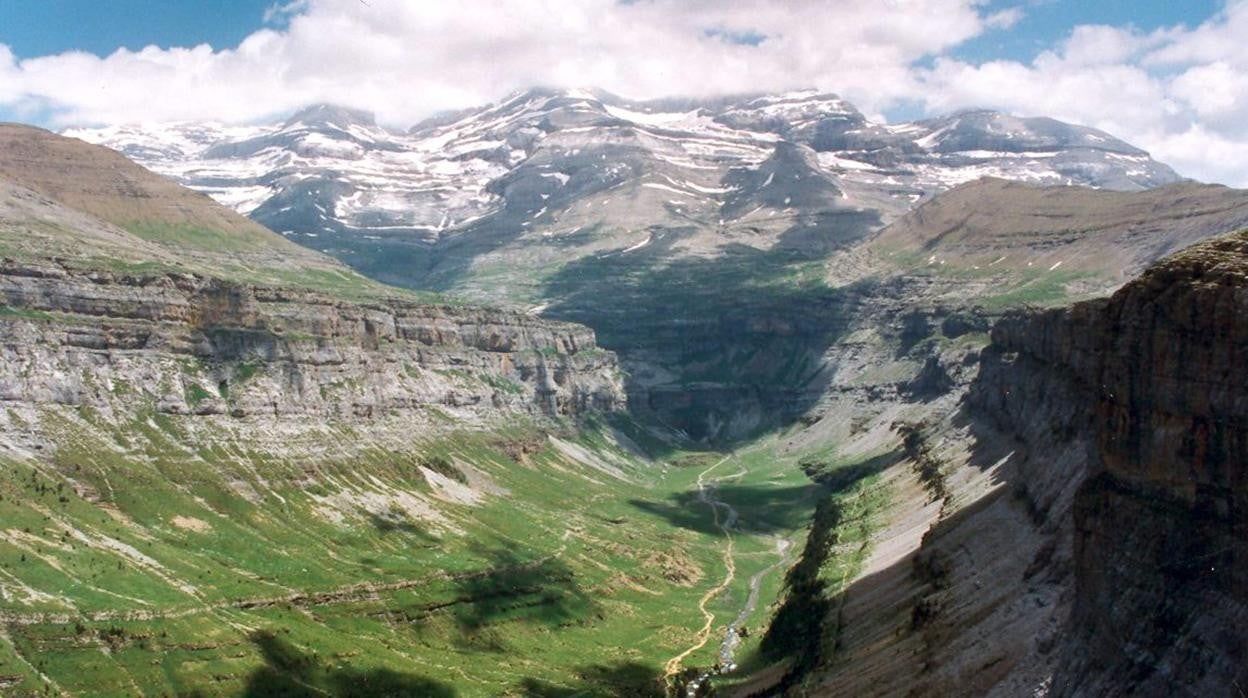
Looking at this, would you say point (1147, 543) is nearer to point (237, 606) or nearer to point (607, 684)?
point (607, 684)

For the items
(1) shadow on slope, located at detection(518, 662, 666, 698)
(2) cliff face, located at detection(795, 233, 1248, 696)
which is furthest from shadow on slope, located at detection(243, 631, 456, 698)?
(2) cliff face, located at detection(795, 233, 1248, 696)

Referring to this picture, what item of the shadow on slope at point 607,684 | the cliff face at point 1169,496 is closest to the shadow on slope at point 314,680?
the shadow on slope at point 607,684

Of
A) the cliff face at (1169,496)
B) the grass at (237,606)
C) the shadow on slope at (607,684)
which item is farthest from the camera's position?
the shadow on slope at (607,684)

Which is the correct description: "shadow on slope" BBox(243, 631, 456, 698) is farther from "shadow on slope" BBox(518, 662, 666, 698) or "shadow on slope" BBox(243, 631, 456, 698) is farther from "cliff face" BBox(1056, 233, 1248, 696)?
"cliff face" BBox(1056, 233, 1248, 696)

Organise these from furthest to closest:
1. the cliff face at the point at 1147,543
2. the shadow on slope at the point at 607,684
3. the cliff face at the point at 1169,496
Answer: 1. the shadow on slope at the point at 607,684
2. the cliff face at the point at 1147,543
3. the cliff face at the point at 1169,496

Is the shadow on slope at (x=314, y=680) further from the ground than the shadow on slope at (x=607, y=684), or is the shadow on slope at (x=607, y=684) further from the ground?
the shadow on slope at (x=314, y=680)

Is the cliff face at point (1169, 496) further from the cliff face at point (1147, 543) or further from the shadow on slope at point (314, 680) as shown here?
the shadow on slope at point (314, 680)

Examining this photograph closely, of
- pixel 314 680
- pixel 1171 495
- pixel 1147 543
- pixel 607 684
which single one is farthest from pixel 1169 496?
pixel 314 680

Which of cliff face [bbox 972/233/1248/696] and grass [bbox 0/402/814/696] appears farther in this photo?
grass [bbox 0/402/814/696]

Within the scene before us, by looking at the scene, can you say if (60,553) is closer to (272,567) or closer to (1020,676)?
(272,567)

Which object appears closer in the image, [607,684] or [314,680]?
[314,680]

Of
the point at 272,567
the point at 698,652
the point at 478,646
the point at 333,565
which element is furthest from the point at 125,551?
the point at 698,652
